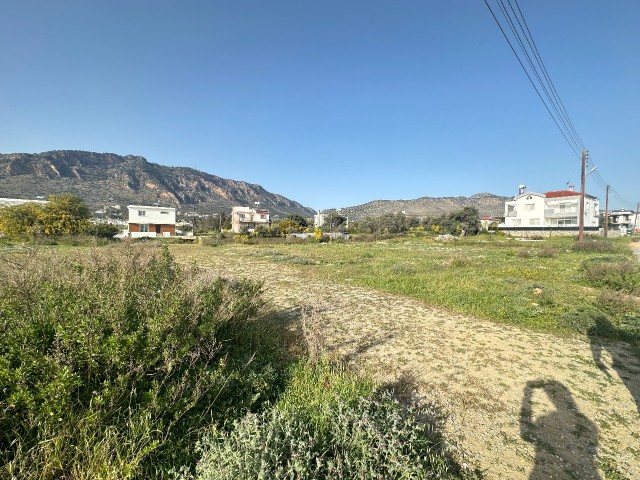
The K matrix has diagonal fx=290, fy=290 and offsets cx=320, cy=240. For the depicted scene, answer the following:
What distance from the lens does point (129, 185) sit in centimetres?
10819

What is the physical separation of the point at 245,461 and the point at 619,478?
342 cm

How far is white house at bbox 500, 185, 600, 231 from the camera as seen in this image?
51516 millimetres

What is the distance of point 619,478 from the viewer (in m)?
2.68

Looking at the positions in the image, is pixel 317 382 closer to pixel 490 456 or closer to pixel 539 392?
pixel 490 456

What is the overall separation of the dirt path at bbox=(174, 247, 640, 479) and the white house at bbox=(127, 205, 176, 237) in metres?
48.3

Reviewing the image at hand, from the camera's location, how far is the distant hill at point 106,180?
289 ft

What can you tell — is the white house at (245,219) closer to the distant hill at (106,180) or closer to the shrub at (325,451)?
the distant hill at (106,180)

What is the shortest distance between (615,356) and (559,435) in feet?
11.8

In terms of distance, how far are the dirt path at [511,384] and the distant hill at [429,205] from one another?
107026 mm

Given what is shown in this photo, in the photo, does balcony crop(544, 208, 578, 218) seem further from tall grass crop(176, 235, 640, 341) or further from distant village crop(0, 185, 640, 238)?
tall grass crop(176, 235, 640, 341)

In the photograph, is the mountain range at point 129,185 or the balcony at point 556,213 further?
the mountain range at point 129,185

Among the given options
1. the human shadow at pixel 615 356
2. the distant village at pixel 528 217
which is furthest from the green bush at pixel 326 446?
the distant village at pixel 528 217

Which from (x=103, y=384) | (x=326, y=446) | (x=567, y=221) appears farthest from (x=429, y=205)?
(x=103, y=384)

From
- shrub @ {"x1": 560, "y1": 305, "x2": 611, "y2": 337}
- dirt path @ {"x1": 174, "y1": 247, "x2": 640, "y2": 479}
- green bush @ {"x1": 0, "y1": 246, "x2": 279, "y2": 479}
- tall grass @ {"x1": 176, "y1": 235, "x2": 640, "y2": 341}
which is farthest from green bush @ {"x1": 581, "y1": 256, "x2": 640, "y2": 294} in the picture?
green bush @ {"x1": 0, "y1": 246, "x2": 279, "y2": 479}
